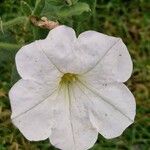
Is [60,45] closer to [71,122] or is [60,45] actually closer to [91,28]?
[71,122]

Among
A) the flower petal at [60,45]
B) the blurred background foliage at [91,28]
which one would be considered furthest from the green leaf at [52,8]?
the flower petal at [60,45]

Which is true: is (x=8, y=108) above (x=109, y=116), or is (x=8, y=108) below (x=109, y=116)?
below

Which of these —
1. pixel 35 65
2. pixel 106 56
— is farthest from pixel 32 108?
pixel 106 56

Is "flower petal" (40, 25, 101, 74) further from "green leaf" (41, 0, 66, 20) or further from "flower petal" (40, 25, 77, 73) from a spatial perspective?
"green leaf" (41, 0, 66, 20)

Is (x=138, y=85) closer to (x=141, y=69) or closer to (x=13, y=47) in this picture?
(x=141, y=69)

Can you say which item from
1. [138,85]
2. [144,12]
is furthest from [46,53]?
[144,12]
